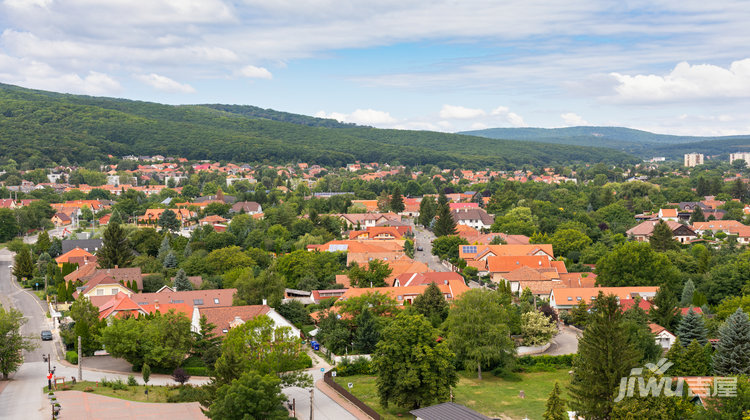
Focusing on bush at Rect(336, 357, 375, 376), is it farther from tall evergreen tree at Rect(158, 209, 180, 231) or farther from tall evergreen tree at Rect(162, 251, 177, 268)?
tall evergreen tree at Rect(158, 209, 180, 231)

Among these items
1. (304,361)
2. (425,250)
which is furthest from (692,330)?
(425,250)

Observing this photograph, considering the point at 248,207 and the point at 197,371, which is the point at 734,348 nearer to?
the point at 197,371

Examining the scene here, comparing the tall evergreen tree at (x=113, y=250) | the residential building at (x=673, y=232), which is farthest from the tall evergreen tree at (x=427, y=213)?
the tall evergreen tree at (x=113, y=250)

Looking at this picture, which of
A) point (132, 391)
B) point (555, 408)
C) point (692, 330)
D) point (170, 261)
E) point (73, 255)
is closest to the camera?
point (555, 408)

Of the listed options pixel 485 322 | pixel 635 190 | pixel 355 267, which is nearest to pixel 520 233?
pixel 355 267

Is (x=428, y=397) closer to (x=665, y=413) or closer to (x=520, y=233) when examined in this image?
(x=665, y=413)
